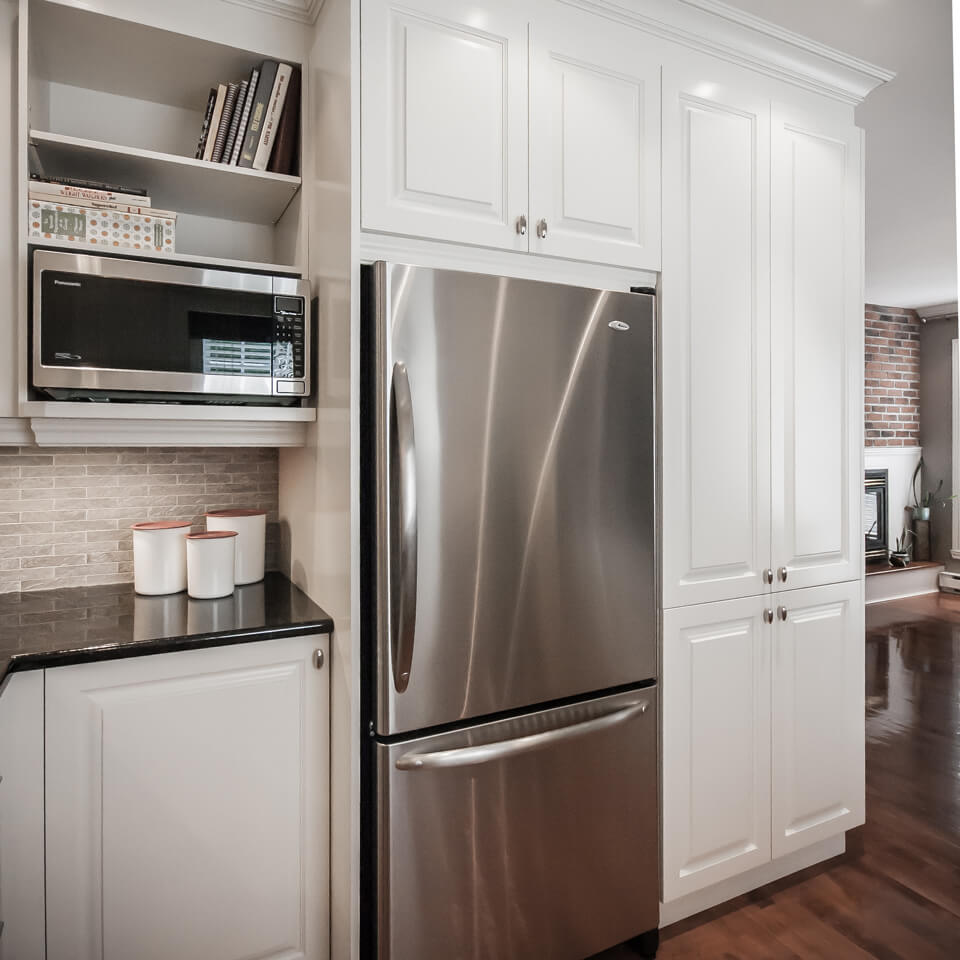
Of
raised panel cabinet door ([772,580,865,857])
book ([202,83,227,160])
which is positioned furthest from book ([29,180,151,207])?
raised panel cabinet door ([772,580,865,857])

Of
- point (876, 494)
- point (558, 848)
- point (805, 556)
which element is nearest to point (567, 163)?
point (805, 556)

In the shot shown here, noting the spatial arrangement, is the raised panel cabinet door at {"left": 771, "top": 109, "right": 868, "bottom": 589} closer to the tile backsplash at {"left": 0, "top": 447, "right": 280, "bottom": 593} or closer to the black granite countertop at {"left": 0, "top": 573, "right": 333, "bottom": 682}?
the black granite countertop at {"left": 0, "top": 573, "right": 333, "bottom": 682}

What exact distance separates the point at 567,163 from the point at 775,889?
2.18m

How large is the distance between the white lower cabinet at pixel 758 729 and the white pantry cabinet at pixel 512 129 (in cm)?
106

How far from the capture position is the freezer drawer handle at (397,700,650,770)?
149 cm

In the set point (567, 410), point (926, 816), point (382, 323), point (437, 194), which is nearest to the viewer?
point (382, 323)

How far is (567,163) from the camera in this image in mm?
1668

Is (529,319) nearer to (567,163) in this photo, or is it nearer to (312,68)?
(567,163)

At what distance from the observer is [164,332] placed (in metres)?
1.60

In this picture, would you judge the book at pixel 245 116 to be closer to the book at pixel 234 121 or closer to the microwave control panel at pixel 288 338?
the book at pixel 234 121

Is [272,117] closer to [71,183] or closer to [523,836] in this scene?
[71,183]

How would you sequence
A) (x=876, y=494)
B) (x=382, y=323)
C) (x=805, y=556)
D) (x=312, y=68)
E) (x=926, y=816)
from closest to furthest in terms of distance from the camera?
(x=382, y=323) → (x=312, y=68) → (x=805, y=556) → (x=926, y=816) → (x=876, y=494)

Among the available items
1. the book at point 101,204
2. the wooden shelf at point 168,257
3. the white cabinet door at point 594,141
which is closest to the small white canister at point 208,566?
the wooden shelf at point 168,257

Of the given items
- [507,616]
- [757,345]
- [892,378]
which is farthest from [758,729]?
[892,378]
